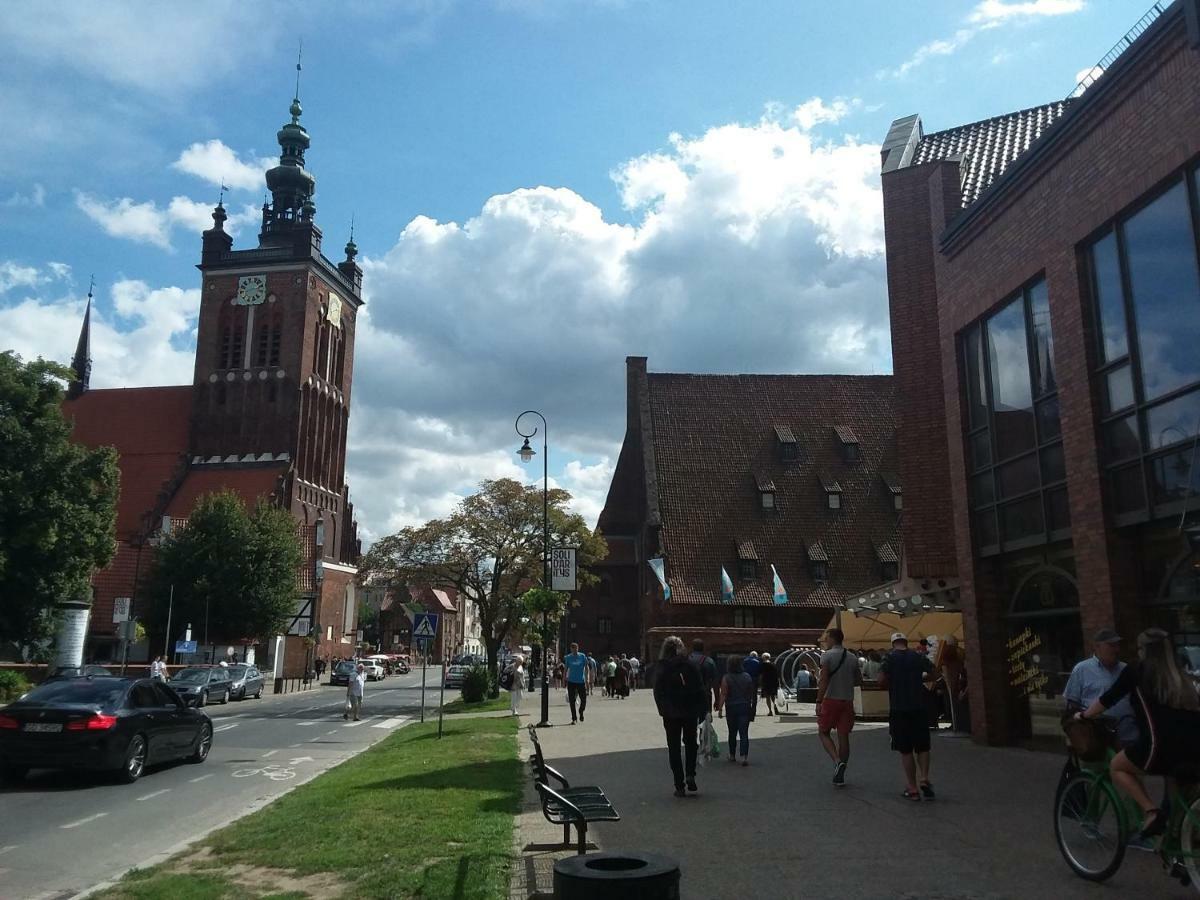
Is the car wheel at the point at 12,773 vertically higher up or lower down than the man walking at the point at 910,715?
lower down

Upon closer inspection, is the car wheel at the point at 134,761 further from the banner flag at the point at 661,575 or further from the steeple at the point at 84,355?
the steeple at the point at 84,355

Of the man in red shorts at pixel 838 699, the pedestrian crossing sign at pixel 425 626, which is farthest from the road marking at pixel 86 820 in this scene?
the pedestrian crossing sign at pixel 425 626

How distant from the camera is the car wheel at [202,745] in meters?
15.7

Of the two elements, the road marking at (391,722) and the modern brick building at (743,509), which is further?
the modern brick building at (743,509)

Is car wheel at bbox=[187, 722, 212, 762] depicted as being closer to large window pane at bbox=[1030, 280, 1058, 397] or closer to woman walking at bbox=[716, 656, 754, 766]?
woman walking at bbox=[716, 656, 754, 766]

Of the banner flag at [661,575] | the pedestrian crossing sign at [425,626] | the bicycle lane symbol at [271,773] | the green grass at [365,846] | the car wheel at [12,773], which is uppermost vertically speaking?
the banner flag at [661,575]

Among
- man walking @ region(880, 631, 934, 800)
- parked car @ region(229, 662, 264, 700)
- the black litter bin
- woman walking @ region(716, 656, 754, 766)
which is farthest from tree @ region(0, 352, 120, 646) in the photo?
the black litter bin

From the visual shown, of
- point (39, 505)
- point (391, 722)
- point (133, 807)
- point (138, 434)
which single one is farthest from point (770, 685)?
point (138, 434)

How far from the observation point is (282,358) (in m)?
74.8

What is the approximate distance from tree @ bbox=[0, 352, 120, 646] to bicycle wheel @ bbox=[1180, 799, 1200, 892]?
1508 inches

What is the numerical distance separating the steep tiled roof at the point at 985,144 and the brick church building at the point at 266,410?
2257 inches

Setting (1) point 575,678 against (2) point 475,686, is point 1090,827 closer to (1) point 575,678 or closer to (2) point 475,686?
(1) point 575,678

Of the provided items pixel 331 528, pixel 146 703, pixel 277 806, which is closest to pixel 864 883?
pixel 277 806

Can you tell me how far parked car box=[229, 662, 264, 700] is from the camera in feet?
128
